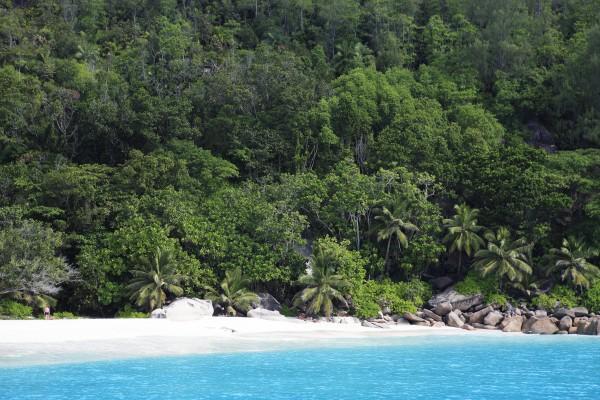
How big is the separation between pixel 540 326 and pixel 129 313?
19.1 metres

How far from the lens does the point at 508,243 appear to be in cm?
3481

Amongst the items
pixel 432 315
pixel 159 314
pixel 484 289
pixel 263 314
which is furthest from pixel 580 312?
pixel 159 314

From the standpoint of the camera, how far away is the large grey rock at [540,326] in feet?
103

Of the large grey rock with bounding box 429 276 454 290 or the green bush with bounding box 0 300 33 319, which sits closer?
the green bush with bounding box 0 300 33 319

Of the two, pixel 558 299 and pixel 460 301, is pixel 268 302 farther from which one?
pixel 558 299

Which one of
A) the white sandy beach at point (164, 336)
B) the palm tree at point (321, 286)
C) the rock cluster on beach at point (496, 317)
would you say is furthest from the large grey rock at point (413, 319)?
the palm tree at point (321, 286)

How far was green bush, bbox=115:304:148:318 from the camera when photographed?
30.6 meters

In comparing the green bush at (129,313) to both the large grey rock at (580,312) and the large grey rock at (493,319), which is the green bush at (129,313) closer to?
the large grey rock at (493,319)

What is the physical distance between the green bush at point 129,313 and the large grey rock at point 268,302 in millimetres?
5585

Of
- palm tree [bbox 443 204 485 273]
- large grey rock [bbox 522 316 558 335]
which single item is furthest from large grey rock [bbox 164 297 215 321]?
large grey rock [bbox 522 316 558 335]

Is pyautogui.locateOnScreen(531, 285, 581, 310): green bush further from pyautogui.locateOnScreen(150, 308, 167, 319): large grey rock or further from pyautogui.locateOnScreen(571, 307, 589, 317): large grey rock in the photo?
pyautogui.locateOnScreen(150, 308, 167, 319): large grey rock

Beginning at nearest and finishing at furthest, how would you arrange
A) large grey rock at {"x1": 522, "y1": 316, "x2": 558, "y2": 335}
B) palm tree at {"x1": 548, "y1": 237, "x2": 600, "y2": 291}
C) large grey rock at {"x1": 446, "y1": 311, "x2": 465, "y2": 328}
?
1. large grey rock at {"x1": 522, "y1": 316, "x2": 558, "y2": 335}
2. large grey rock at {"x1": 446, "y1": 311, "x2": 465, "y2": 328}
3. palm tree at {"x1": 548, "y1": 237, "x2": 600, "y2": 291}

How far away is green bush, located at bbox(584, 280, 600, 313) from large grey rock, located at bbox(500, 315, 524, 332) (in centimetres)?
400

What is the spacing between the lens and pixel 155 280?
102 ft
